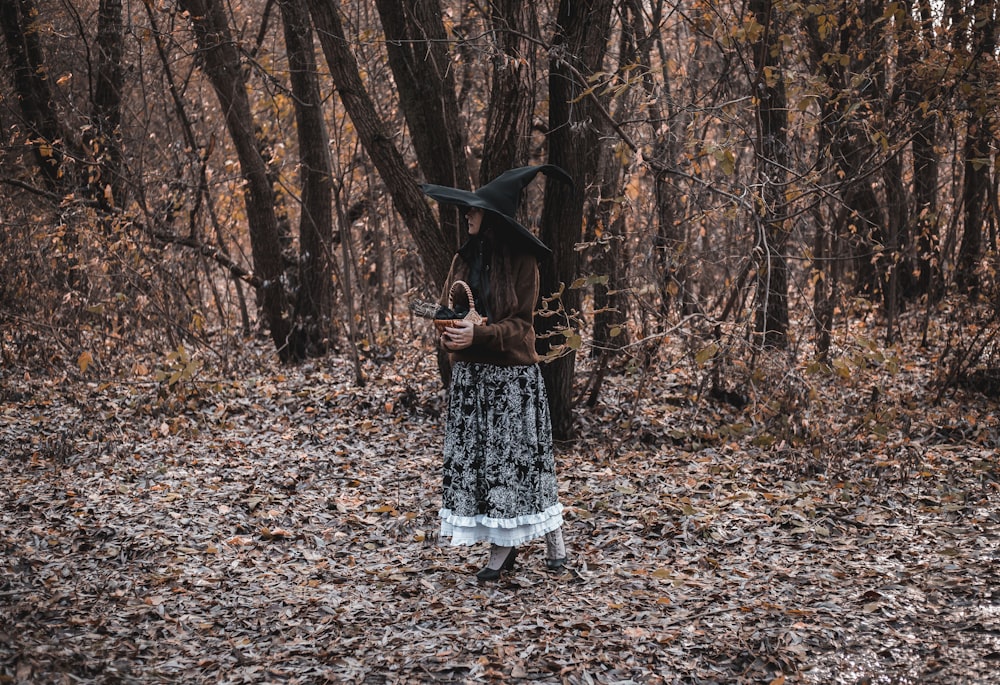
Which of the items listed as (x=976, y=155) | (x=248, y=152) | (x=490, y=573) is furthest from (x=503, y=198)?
(x=248, y=152)

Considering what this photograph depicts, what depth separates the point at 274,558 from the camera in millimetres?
5492

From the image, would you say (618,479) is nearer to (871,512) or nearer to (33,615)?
(871,512)

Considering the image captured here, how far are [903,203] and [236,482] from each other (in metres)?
8.54

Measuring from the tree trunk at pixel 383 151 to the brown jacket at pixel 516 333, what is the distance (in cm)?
293

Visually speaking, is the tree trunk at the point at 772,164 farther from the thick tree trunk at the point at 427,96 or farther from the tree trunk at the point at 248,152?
the tree trunk at the point at 248,152

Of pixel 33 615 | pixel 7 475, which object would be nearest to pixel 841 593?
pixel 33 615

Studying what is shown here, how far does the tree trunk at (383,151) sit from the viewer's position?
7.68m

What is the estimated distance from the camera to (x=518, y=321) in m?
4.71

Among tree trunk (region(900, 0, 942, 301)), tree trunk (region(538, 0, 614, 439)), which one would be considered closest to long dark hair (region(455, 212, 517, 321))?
tree trunk (region(538, 0, 614, 439))

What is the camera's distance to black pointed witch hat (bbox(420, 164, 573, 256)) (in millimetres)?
4660

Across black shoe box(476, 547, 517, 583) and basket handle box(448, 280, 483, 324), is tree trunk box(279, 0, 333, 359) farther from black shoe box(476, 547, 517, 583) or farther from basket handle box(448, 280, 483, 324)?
black shoe box(476, 547, 517, 583)

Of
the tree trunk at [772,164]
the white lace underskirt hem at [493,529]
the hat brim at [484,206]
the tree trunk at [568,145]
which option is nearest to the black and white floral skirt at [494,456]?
the white lace underskirt hem at [493,529]

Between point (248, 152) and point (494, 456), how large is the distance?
23.6ft

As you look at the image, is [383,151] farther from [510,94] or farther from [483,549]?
[483,549]
